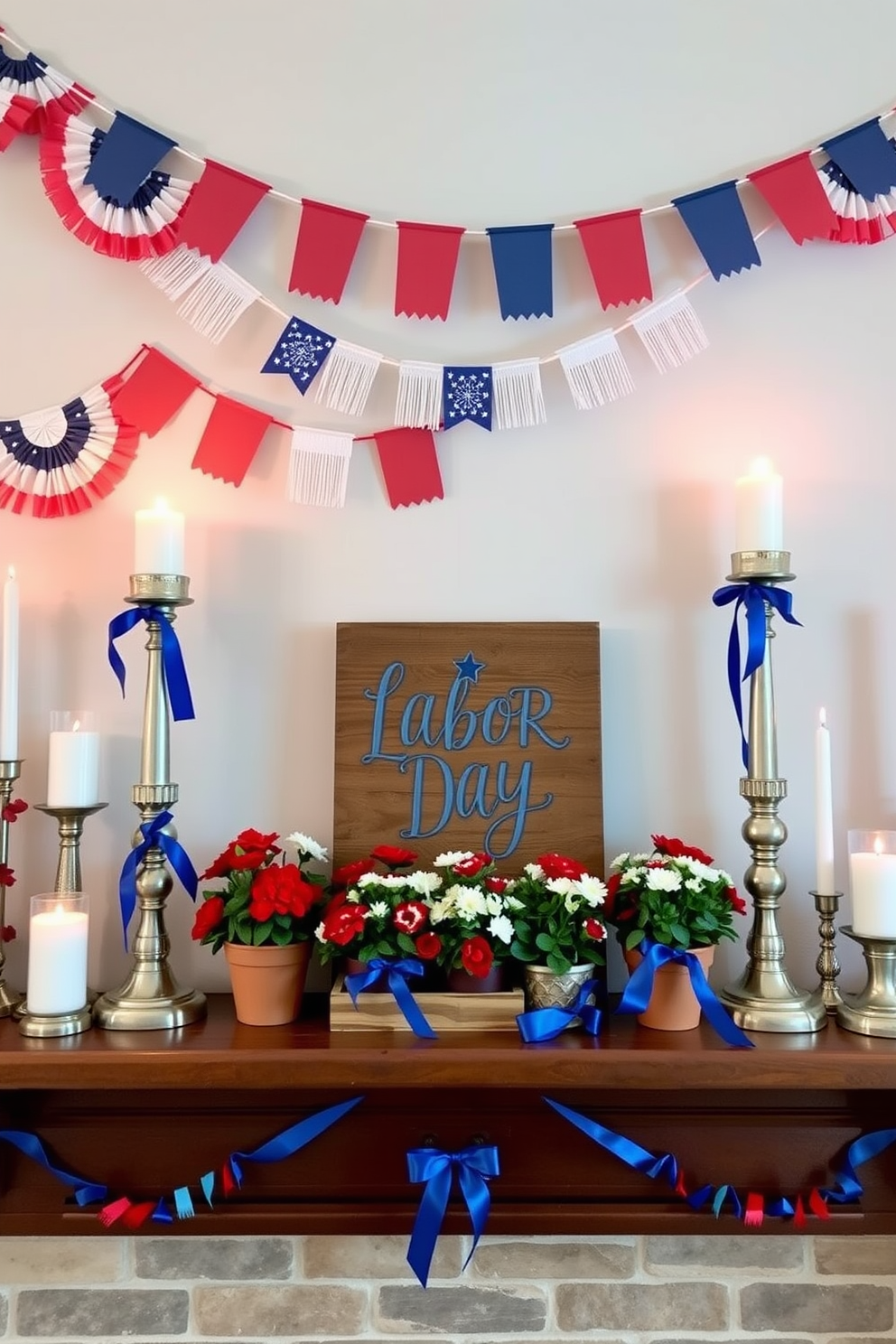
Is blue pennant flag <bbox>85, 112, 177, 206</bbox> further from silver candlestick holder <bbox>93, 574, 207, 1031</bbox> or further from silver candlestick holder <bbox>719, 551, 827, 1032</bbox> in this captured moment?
silver candlestick holder <bbox>719, 551, 827, 1032</bbox>

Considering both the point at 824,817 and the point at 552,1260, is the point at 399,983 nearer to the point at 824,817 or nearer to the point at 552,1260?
the point at 552,1260

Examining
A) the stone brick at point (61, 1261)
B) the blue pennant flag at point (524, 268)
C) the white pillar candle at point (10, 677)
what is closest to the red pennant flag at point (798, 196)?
the blue pennant flag at point (524, 268)

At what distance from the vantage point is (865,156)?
4.08ft

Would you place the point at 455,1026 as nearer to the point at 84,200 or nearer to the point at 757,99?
the point at 84,200

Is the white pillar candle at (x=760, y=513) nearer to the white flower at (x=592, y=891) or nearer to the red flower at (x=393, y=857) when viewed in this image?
the white flower at (x=592, y=891)

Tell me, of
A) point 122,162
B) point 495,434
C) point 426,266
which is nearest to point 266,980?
point 495,434

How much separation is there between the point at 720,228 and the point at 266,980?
1.09 m

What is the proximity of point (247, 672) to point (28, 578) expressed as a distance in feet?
1.04

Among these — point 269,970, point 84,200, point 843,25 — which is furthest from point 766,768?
point 84,200

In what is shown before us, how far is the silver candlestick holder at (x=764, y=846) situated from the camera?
1.08 meters

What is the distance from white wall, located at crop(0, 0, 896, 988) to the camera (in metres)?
1.24

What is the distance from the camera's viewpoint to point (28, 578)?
1252mm

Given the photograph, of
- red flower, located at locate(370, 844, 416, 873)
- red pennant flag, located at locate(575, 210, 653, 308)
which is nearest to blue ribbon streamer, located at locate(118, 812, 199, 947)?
red flower, located at locate(370, 844, 416, 873)

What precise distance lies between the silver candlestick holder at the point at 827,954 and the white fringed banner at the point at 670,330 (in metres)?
0.71
